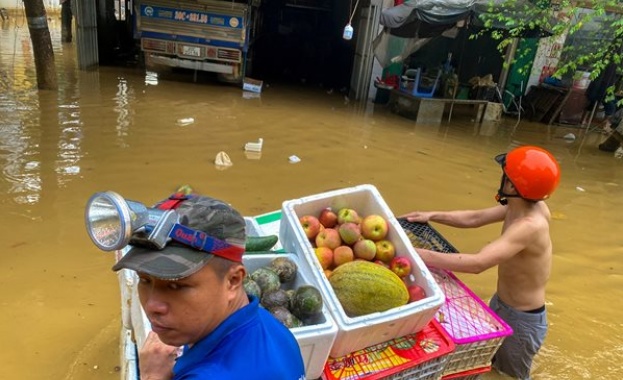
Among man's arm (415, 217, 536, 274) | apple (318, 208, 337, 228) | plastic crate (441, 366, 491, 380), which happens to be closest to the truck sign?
apple (318, 208, 337, 228)

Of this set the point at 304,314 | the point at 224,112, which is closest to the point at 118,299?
the point at 304,314

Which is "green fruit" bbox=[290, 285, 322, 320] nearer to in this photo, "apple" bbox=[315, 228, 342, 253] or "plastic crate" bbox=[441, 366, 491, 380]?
"apple" bbox=[315, 228, 342, 253]

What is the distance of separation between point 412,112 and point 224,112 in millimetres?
4989

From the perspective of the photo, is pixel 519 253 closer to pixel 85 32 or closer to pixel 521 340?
pixel 521 340

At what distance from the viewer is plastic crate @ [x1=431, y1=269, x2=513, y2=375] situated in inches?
91.7

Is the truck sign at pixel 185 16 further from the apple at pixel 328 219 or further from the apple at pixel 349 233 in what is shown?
the apple at pixel 349 233

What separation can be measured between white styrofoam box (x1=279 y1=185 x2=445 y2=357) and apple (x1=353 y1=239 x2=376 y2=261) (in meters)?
0.16

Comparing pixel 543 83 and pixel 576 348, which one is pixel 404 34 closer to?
pixel 543 83

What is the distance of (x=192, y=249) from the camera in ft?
3.58

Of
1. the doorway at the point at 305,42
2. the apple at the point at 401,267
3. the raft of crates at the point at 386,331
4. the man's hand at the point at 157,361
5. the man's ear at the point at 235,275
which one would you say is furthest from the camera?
the doorway at the point at 305,42

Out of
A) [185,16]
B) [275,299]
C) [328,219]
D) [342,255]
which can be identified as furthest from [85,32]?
[275,299]

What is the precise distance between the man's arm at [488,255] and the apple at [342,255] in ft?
1.33

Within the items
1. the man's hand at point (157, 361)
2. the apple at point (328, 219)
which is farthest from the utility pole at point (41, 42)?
the man's hand at point (157, 361)

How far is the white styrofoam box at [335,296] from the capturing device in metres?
2.06
